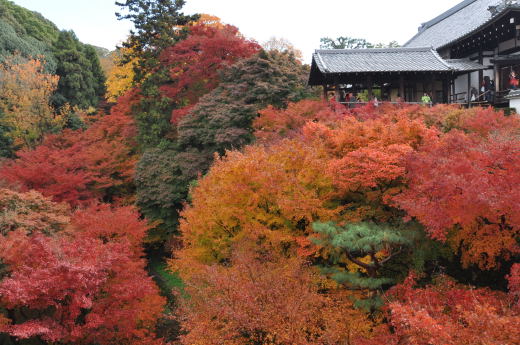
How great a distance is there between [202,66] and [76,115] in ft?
47.9

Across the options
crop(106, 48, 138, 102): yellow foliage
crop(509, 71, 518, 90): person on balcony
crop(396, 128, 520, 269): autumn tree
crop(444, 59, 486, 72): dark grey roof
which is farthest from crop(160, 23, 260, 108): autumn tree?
crop(396, 128, 520, 269): autumn tree

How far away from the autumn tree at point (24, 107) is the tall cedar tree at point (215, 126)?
12.2m

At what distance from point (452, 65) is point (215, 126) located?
13381 millimetres

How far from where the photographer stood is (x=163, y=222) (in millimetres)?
23172

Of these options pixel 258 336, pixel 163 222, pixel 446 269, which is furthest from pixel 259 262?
pixel 163 222

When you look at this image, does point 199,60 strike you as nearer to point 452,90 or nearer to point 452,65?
point 452,65

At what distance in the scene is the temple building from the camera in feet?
66.5

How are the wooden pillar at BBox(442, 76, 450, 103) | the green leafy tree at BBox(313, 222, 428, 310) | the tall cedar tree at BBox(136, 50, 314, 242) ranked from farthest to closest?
the wooden pillar at BBox(442, 76, 450, 103) → the tall cedar tree at BBox(136, 50, 314, 242) → the green leafy tree at BBox(313, 222, 428, 310)

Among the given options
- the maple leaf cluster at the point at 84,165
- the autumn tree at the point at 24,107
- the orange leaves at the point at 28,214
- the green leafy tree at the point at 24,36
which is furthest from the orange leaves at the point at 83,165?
the green leafy tree at the point at 24,36

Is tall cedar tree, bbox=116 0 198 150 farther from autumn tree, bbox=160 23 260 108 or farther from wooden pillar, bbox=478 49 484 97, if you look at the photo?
wooden pillar, bbox=478 49 484 97

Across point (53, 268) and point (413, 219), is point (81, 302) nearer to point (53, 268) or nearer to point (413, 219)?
point (53, 268)

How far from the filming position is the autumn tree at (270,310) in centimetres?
1081

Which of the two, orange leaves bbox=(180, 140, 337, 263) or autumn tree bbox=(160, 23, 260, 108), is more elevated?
autumn tree bbox=(160, 23, 260, 108)

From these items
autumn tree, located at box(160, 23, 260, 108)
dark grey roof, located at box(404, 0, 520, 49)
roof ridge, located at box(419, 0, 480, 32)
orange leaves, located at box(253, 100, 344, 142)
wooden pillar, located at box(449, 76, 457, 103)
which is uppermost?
roof ridge, located at box(419, 0, 480, 32)
